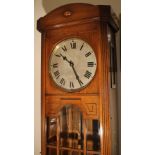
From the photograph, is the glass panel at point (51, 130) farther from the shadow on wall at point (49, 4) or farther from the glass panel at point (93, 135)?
the shadow on wall at point (49, 4)

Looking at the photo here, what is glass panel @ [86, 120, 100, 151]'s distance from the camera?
108cm

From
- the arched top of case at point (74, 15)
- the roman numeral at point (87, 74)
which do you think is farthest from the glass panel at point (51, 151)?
the arched top of case at point (74, 15)

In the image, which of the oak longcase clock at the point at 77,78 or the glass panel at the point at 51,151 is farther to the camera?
the glass panel at the point at 51,151

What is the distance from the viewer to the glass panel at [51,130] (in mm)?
1189

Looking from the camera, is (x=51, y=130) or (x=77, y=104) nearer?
(x=77, y=104)

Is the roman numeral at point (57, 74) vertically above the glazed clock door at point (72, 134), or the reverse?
the roman numeral at point (57, 74)

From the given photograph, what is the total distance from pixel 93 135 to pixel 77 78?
0.35 metres
